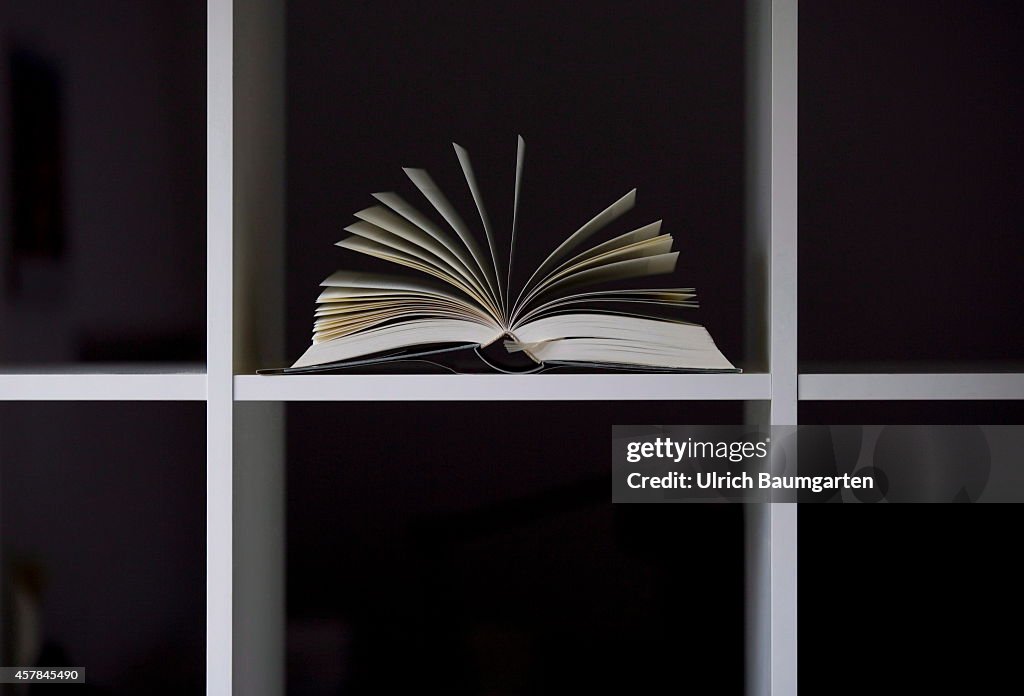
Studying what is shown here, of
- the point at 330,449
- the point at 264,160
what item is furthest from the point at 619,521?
the point at 264,160

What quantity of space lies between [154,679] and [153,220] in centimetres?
70

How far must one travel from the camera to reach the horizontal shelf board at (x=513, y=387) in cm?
71

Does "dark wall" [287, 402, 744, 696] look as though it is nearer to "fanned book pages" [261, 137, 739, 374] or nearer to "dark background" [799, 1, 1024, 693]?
"dark background" [799, 1, 1024, 693]

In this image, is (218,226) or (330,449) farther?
(330,449)

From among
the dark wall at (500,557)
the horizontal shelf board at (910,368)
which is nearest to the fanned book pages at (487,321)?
the horizontal shelf board at (910,368)

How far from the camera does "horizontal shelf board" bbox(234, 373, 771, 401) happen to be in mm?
705

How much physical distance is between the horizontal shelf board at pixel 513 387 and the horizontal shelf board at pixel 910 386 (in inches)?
Answer: 2.0

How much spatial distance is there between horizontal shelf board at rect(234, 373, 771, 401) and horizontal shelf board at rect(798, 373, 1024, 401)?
0.17 ft

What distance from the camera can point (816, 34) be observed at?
3.88 feet

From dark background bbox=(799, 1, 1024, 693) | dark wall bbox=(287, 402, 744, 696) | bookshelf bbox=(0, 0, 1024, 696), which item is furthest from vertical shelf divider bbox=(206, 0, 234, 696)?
dark background bbox=(799, 1, 1024, 693)

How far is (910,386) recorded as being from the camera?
71 cm

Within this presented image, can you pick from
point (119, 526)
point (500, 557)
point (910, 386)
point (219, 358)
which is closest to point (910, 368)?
point (910, 386)

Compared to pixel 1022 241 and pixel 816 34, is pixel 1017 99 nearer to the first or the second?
pixel 1022 241

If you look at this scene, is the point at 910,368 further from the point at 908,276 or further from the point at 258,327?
the point at 258,327
